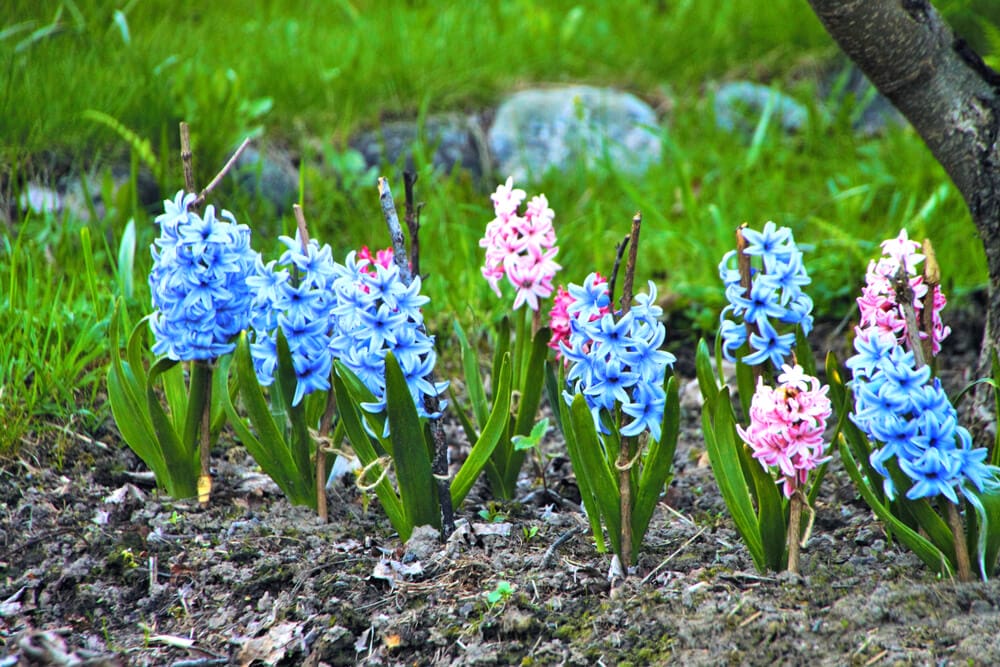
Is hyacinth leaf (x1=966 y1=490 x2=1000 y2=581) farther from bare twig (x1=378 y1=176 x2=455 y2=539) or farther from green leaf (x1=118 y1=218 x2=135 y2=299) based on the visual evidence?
green leaf (x1=118 y1=218 x2=135 y2=299)

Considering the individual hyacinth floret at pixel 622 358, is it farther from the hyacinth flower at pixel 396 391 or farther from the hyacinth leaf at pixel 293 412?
the hyacinth leaf at pixel 293 412

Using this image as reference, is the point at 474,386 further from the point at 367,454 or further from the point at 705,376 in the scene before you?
the point at 705,376

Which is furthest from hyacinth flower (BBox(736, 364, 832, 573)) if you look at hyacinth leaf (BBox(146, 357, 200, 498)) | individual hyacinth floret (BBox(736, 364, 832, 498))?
hyacinth leaf (BBox(146, 357, 200, 498))

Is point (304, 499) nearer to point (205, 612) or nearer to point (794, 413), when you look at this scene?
point (205, 612)

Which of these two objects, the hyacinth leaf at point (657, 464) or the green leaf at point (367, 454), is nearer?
the hyacinth leaf at point (657, 464)

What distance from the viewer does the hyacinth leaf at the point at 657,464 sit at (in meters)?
1.84

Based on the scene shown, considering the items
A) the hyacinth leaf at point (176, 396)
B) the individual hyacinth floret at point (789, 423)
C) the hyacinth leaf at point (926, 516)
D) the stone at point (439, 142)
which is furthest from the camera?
the stone at point (439, 142)

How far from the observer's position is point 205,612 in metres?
1.94

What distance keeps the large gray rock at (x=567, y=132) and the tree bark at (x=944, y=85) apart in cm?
252

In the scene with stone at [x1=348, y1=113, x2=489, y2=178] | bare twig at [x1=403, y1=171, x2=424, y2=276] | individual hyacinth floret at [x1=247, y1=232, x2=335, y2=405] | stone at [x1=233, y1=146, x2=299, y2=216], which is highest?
stone at [x1=348, y1=113, x2=489, y2=178]

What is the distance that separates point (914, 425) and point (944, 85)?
1161 millimetres

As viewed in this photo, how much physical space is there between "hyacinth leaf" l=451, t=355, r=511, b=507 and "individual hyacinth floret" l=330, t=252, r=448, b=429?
0.42 ft

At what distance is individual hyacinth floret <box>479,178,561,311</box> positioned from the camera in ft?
6.98

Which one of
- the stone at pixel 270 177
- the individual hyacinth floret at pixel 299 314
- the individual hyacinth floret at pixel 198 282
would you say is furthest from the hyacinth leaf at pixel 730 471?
the stone at pixel 270 177
